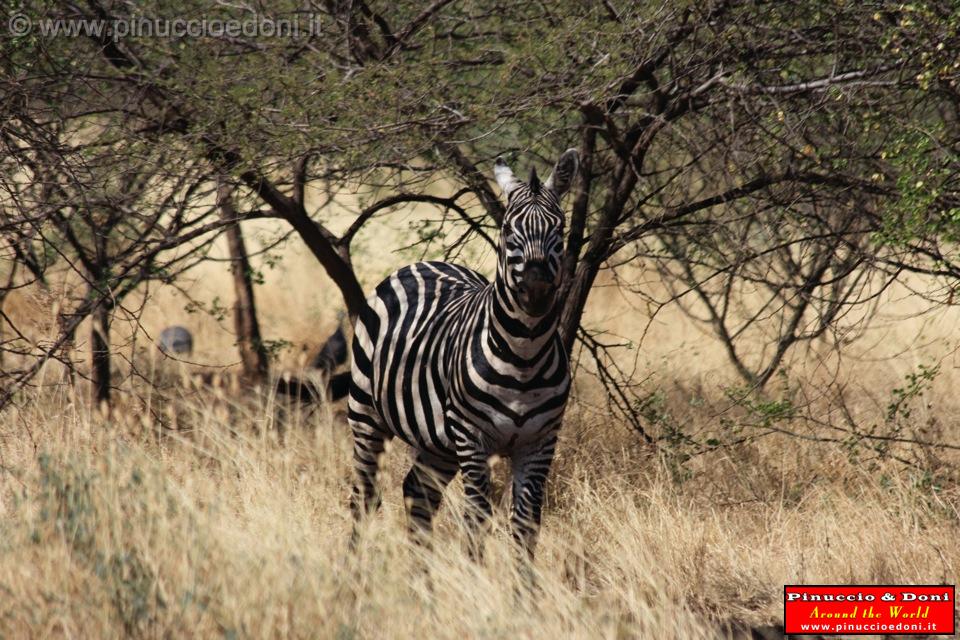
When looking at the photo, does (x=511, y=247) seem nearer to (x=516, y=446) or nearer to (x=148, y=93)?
(x=516, y=446)

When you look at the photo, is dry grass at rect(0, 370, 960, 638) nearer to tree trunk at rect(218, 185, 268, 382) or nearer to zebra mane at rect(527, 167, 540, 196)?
zebra mane at rect(527, 167, 540, 196)

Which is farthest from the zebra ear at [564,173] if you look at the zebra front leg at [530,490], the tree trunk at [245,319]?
the tree trunk at [245,319]

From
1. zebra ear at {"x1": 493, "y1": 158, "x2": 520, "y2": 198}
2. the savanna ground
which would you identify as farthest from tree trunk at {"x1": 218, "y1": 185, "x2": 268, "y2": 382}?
zebra ear at {"x1": 493, "y1": 158, "x2": 520, "y2": 198}

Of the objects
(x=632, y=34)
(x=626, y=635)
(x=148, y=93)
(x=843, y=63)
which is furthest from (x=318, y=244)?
(x=626, y=635)

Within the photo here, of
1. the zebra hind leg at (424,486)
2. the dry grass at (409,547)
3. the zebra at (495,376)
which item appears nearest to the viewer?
the dry grass at (409,547)

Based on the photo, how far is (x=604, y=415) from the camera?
6965mm

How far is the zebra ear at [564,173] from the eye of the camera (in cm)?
489

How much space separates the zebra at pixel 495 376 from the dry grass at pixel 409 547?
230mm

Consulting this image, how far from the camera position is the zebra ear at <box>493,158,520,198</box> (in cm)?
492

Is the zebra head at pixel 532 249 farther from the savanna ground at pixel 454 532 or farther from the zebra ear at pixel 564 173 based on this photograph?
the savanna ground at pixel 454 532

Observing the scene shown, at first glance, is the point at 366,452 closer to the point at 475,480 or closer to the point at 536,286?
the point at 475,480

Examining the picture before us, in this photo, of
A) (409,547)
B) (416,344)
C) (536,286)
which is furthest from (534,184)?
(409,547)

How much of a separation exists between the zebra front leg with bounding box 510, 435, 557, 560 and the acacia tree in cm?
146

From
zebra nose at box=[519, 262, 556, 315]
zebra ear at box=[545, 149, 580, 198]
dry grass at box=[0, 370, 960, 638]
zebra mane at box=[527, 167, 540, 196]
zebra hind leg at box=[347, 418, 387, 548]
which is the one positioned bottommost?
dry grass at box=[0, 370, 960, 638]
